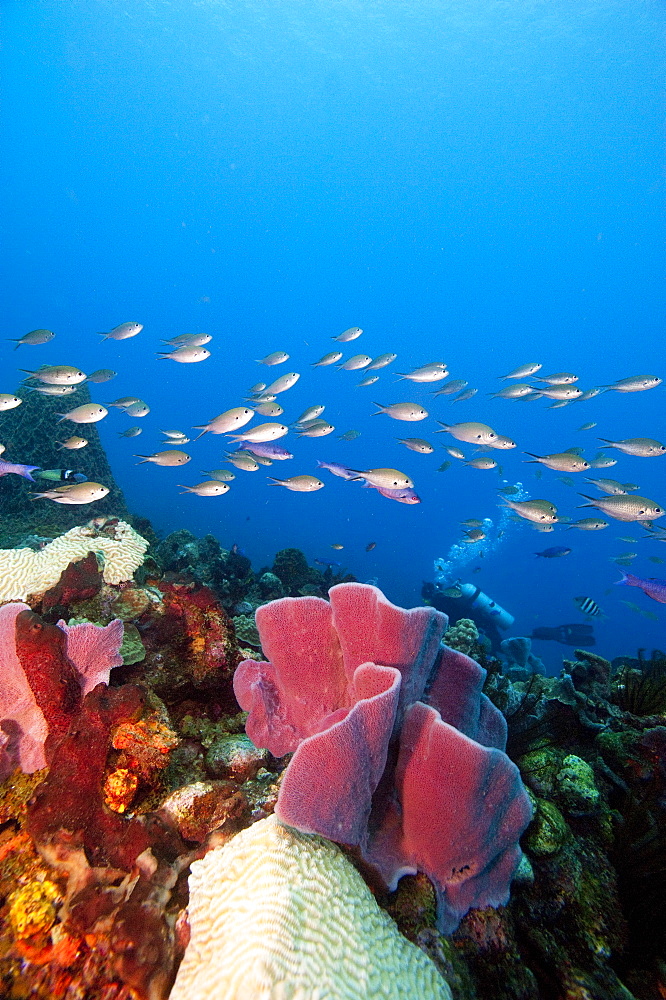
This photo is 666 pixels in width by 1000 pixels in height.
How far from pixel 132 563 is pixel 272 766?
2553 mm

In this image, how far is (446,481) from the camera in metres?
98.6

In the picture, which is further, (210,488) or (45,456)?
(45,456)

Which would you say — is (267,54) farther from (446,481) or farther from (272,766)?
(272,766)

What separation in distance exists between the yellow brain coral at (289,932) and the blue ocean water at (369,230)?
39.6m

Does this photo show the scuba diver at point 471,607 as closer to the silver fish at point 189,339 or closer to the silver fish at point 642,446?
the silver fish at point 642,446

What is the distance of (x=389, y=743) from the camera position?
7.28 feet

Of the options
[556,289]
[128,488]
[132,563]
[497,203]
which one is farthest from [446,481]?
[132,563]

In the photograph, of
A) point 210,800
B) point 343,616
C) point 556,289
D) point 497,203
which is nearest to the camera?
point 210,800

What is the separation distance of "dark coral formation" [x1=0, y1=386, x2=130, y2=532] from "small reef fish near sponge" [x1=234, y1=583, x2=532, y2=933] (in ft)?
34.0

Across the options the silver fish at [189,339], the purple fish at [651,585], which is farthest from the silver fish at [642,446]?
the silver fish at [189,339]

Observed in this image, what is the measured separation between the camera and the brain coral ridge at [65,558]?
12.3 feet

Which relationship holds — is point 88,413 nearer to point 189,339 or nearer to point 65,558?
point 189,339

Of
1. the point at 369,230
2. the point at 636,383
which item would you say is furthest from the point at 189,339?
the point at 369,230

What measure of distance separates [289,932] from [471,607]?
→ 13404 millimetres
